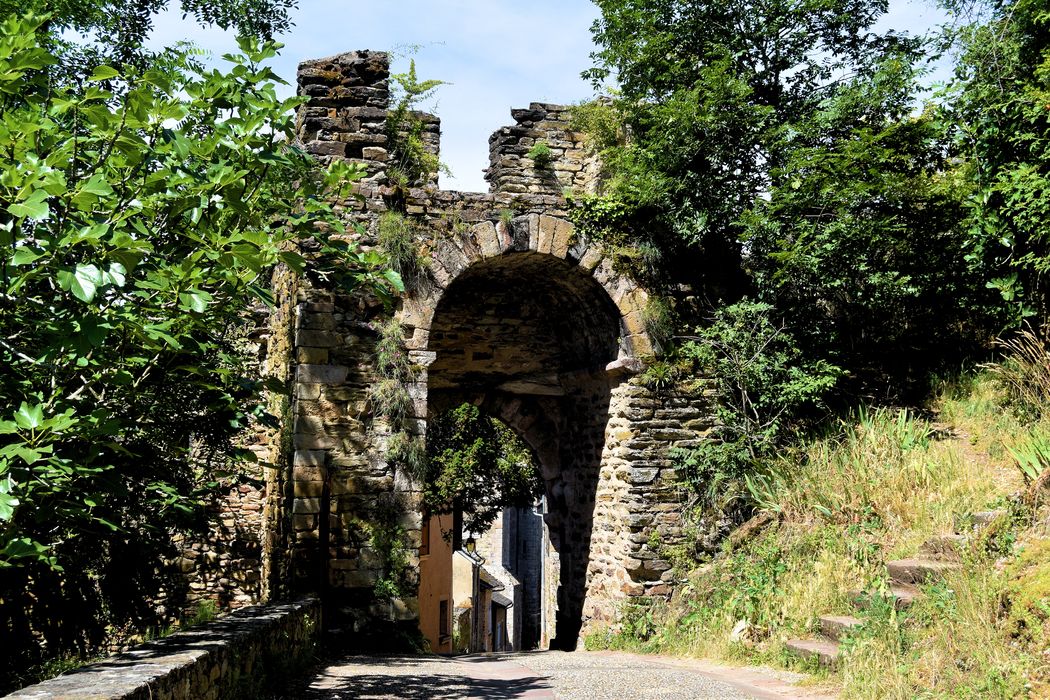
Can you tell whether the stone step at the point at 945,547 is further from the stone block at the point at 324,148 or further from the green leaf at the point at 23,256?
the stone block at the point at 324,148

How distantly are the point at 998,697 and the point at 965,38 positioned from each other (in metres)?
6.64

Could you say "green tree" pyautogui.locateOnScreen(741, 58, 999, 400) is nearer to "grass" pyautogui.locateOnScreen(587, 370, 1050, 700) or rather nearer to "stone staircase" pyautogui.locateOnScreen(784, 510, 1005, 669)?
"grass" pyautogui.locateOnScreen(587, 370, 1050, 700)

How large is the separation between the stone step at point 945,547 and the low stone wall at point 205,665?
408 cm

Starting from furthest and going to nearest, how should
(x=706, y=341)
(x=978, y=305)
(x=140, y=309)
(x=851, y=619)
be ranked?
(x=706, y=341), (x=978, y=305), (x=851, y=619), (x=140, y=309)

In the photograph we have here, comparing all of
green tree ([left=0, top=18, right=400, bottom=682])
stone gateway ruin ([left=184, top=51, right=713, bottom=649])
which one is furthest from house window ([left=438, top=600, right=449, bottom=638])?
green tree ([left=0, top=18, right=400, bottom=682])

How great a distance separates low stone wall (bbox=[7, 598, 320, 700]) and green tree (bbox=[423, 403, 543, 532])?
9532 millimetres

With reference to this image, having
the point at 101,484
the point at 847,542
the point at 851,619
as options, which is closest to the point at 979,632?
the point at 851,619

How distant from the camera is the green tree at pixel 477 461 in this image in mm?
15914

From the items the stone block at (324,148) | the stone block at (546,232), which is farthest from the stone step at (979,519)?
the stone block at (324,148)

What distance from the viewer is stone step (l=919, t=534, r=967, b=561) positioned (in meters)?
5.53

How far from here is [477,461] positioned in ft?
52.9

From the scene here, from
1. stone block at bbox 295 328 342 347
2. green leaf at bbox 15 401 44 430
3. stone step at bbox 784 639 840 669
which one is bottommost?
stone step at bbox 784 639 840 669

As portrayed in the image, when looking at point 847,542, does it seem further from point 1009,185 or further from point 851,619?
point 1009,185

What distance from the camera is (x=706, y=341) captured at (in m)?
9.16
